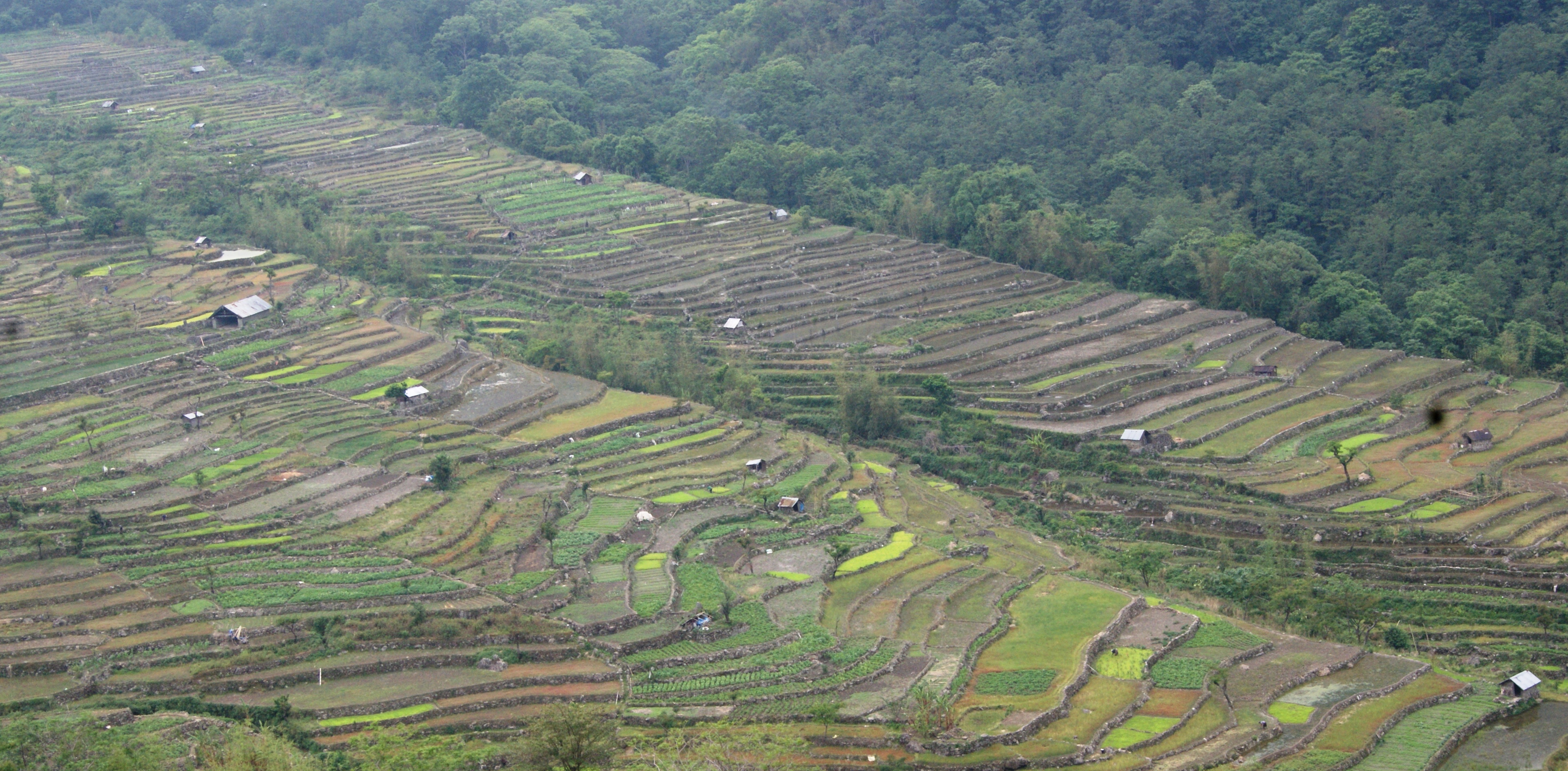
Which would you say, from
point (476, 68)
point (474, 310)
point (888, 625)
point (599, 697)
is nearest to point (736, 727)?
point (599, 697)

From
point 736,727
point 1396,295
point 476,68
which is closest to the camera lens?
point 736,727

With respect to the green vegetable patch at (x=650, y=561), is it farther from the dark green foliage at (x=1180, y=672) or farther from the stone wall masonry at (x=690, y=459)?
the dark green foliage at (x=1180, y=672)

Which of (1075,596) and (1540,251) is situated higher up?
(1540,251)

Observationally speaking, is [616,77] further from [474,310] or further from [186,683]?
[186,683]

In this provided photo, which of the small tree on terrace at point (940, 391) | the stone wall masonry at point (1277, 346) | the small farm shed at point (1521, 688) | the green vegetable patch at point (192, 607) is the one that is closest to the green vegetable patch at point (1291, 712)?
the small farm shed at point (1521, 688)

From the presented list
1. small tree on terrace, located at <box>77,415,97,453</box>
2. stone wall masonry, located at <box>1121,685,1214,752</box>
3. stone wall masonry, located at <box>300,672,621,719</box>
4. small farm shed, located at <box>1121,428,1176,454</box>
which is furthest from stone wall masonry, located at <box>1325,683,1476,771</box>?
small tree on terrace, located at <box>77,415,97,453</box>

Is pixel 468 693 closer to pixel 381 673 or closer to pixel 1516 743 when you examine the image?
pixel 381 673
